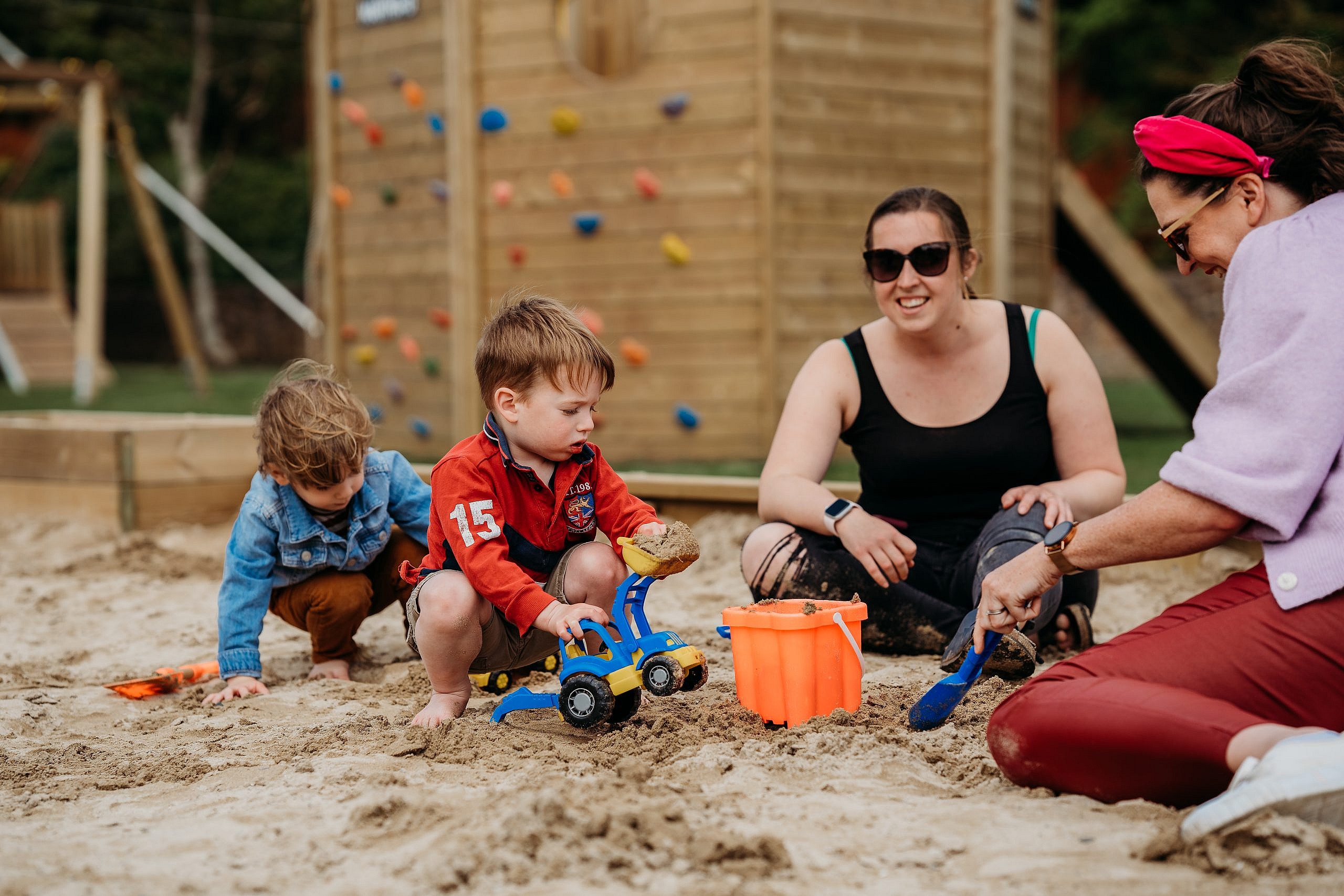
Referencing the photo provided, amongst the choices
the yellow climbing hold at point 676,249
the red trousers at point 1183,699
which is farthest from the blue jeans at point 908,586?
the yellow climbing hold at point 676,249

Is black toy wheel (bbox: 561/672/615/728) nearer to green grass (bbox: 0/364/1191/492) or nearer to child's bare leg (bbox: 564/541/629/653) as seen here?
child's bare leg (bbox: 564/541/629/653)

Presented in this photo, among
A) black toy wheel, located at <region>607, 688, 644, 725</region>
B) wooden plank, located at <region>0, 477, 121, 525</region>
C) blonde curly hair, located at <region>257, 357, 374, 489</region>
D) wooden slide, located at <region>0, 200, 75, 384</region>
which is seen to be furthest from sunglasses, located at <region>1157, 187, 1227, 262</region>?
wooden slide, located at <region>0, 200, 75, 384</region>

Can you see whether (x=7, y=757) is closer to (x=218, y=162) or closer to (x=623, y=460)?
(x=623, y=460)

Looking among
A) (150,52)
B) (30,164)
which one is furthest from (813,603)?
(150,52)

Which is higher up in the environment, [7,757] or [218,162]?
[218,162]

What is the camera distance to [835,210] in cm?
639

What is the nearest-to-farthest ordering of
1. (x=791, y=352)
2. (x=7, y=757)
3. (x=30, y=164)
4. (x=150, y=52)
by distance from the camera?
(x=7, y=757), (x=791, y=352), (x=30, y=164), (x=150, y=52)

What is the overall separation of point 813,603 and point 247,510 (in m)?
1.42

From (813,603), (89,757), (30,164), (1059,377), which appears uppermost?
(30,164)

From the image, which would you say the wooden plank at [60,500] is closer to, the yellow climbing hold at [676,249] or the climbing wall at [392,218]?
the climbing wall at [392,218]

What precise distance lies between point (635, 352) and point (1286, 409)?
16.0 ft

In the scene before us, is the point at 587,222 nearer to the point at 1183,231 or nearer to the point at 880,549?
the point at 880,549

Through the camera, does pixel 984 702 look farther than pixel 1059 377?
No

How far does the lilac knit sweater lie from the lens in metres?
1.68
